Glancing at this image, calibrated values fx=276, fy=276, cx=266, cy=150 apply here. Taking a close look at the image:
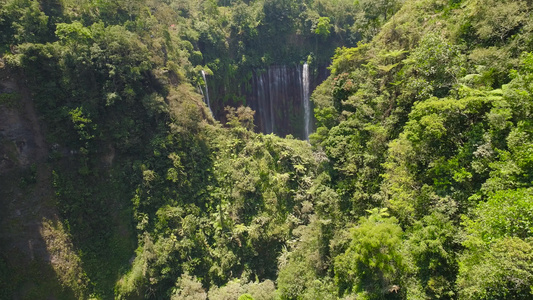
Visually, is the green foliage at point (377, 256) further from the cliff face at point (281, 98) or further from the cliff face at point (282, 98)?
the cliff face at point (281, 98)

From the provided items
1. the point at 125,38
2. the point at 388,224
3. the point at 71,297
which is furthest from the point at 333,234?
the point at 125,38

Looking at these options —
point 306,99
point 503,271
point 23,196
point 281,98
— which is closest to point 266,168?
point 503,271

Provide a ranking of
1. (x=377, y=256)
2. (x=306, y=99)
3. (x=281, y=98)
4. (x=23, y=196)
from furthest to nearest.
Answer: (x=306, y=99), (x=281, y=98), (x=23, y=196), (x=377, y=256)

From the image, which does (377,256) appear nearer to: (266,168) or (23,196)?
(266,168)

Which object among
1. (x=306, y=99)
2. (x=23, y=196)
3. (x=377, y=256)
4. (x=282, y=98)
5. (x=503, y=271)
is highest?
(x=503, y=271)

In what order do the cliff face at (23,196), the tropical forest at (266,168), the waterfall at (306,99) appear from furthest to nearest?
the waterfall at (306,99)
the cliff face at (23,196)
the tropical forest at (266,168)

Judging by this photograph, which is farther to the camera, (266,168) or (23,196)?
(266,168)

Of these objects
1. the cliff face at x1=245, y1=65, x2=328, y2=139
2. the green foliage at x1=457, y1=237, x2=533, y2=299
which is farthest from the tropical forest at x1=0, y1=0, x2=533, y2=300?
the cliff face at x1=245, y1=65, x2=328, y2=139

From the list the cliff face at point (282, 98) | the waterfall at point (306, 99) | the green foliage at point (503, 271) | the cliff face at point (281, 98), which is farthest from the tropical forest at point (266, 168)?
the waterfall at point (306, 99)
